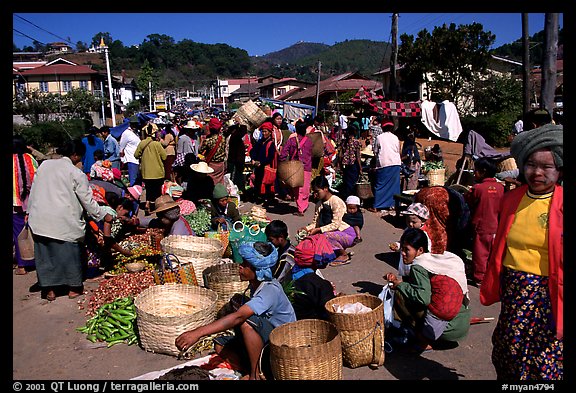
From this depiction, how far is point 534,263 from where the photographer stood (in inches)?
113

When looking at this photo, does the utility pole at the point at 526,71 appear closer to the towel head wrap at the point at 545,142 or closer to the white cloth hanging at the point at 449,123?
the white cloth hanging at the point at 449,123

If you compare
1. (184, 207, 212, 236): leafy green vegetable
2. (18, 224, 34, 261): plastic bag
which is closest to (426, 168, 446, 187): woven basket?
(184, 207, 212, 236): leafy green vegetable

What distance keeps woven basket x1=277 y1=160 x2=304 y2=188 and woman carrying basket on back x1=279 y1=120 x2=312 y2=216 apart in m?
0.22

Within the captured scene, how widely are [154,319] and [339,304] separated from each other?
1.71 meters

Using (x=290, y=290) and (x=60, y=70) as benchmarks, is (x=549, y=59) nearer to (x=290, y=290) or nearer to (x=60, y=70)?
(x=290, y=290)

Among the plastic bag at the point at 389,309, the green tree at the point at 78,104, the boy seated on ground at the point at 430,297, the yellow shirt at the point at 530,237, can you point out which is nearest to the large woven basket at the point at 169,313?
the plastic bag at the point at 389,309

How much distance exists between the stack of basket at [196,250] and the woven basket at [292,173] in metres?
3.39

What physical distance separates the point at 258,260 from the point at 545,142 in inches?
86.0

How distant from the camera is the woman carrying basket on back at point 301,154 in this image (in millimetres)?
9781

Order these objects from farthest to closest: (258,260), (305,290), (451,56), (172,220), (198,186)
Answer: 1. (451,56)
2. (198,186)
3. (172,220)
4. (305,290)
5. (258,260)

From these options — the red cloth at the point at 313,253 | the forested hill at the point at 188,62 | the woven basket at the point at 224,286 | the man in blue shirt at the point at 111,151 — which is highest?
the forested hill at the point at 188,62

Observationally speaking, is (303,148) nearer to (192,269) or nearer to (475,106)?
(192,269)

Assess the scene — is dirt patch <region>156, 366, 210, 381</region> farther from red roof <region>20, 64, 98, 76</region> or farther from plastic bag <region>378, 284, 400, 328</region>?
red roof <region>20, 64, 98, 76</region>

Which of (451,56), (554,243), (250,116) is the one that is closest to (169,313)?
(554,243)
